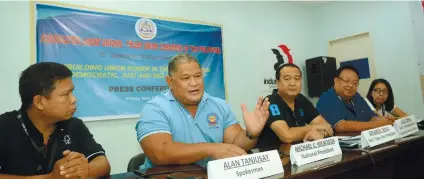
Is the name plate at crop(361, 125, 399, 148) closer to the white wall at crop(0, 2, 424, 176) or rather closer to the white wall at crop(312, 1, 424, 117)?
the white wall at crop(0, 2, 424, 176)

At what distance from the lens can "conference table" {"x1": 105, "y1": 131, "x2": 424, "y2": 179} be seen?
1037 mm

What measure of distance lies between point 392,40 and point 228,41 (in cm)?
220

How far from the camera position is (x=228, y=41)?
153 inches

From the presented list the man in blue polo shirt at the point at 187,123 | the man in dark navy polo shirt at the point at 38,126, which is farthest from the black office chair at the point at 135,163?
the man in dark navy polo shirt at the point at 38,126

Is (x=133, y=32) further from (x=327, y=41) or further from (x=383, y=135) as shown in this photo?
(x=327, y=41)

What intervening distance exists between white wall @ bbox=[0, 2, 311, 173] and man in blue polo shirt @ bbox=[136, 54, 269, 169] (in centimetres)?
156

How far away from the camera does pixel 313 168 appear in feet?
3.45

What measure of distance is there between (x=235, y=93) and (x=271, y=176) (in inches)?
115

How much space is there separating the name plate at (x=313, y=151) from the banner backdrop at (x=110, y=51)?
218 centimetres

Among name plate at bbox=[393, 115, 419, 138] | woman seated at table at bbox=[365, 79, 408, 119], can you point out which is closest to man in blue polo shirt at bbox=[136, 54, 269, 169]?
name plate at bbox=[393, 115, 419, 138]

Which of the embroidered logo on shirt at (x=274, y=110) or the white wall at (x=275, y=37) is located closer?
the embroidered logo on shirt at (x=274, y=110)

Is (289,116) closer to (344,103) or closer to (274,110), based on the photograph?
(274,110)

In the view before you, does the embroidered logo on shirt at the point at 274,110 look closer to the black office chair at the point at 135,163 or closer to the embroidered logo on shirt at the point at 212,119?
the embroidered logo on shirt at the point at 212,119

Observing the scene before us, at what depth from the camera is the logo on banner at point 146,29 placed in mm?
3141
